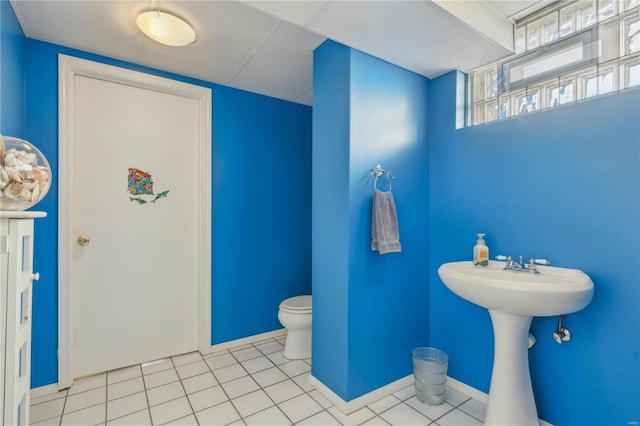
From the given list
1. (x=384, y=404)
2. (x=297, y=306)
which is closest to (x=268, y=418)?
(x=384, y=404)

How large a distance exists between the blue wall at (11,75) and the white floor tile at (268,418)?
1906 millimetres

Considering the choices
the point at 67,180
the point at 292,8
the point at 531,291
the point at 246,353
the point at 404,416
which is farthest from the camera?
the point at 246,353

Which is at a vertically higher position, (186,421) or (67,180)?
(67,180)

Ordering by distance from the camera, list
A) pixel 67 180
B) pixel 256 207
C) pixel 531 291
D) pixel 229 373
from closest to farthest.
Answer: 1. pixel 531 291
2. pixel 67 180
3. pixel 229 373
4. pixel 256 207

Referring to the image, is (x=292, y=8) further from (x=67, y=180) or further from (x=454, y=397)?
(x=454, y=397)

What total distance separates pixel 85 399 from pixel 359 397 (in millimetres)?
1632

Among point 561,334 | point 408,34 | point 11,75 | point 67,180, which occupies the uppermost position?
point 408,34

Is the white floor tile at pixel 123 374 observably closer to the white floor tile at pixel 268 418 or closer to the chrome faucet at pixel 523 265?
the white floor tile at pixel 268 418

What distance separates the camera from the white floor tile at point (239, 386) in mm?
1854

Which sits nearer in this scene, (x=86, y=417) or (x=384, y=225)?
(x=86, y=417)

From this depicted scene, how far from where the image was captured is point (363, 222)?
1.74 metres

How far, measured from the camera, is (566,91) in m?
1.55

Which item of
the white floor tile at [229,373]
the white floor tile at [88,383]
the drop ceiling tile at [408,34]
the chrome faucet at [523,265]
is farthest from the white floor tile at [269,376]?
the drop ceiling tile at [408,34]

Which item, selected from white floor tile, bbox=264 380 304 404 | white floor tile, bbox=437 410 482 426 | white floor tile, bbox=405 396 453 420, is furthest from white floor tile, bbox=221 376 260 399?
white floor tile, bbox=437 410 482 426
